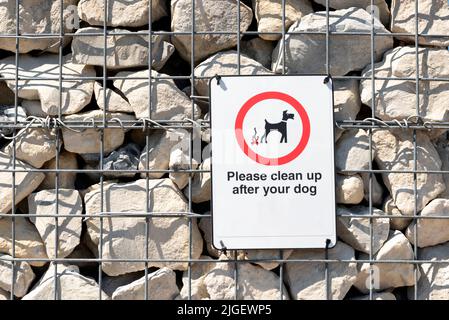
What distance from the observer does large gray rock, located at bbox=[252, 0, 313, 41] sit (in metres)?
2.77

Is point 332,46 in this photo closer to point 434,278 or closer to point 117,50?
point 117,50

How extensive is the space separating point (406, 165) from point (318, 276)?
49cm

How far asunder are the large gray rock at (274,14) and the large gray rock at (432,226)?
791mm

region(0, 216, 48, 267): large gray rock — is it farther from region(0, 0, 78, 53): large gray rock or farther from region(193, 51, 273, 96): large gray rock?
region(193, 51, 273, 96): large gray rock

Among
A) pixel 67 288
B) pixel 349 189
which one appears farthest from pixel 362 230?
pixel 67 288

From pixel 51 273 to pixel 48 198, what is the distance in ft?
0.84

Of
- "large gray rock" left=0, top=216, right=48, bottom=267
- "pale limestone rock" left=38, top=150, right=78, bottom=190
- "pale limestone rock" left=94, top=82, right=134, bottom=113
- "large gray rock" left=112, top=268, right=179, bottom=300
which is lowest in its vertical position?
"large gray rock" left=112, top=268, right=179, bottom=300

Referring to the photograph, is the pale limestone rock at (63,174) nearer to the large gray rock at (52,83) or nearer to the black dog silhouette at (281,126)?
the large gray rock at (52,83)

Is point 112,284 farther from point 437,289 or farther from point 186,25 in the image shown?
point 437,289

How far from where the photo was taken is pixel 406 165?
2.71 meters

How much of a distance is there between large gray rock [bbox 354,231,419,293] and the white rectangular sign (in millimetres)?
187

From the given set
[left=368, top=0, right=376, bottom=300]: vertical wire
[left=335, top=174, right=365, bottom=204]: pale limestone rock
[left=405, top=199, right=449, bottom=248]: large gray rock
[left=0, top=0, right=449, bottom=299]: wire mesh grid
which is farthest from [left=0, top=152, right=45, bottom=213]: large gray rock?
[left=405, top=199, right=449, bottom=248]: large gray rock
